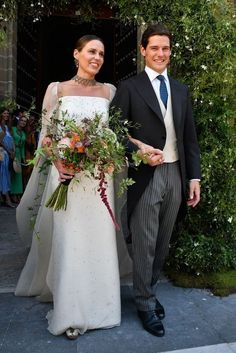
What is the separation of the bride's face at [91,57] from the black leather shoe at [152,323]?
1.82m

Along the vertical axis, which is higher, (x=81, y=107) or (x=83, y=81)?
(x=83, y=81)

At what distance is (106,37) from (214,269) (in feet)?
29.5

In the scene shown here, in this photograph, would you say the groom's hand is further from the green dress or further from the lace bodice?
the green dress

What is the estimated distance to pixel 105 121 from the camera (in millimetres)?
2982

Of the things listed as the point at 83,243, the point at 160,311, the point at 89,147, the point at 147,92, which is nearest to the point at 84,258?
the point at 83,243

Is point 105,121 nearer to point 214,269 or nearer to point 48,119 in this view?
point 48,119

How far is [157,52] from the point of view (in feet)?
9.77

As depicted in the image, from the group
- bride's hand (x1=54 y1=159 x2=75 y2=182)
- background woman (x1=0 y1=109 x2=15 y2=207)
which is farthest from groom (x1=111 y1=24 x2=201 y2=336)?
background woman (x1=0 y1=109 x2=15 y2=207)

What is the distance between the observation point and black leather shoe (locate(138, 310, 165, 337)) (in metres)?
2.99

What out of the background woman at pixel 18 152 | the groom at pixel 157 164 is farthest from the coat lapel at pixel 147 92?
the background woman at pixel 18 152

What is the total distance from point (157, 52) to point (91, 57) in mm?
477

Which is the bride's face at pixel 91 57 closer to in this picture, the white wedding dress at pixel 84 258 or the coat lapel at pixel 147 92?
the white wedding dress at pixel 84 258

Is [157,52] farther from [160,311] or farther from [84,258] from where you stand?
[160,311]

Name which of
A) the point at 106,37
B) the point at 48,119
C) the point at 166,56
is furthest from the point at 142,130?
the point at 106,37
